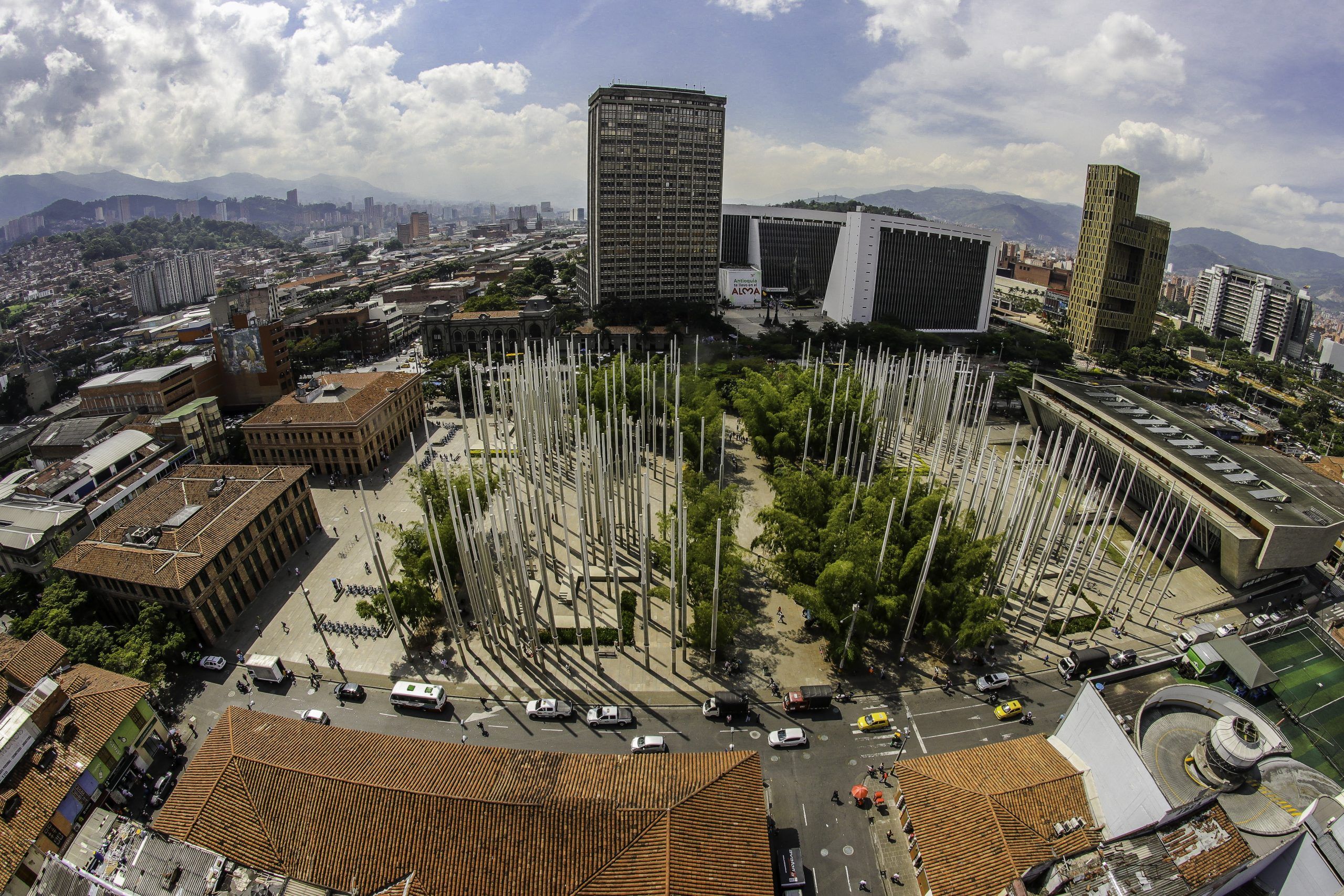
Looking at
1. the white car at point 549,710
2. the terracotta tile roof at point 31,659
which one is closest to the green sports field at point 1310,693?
the white car at point 549,710

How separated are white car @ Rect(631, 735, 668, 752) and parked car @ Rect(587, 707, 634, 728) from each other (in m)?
1.43

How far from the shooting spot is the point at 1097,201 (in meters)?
97.2

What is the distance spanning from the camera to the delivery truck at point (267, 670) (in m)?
33.0

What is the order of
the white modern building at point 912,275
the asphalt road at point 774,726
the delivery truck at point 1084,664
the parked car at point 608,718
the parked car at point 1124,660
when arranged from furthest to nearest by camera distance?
the white modern building at point 912,275 < the parked car at point 1124,660 < the delivery truck at point 1084,664 < the parked car at point 608,718 < the asphalt road at point 774,726

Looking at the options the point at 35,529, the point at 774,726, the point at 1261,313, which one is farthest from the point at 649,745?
the point at 1261,313

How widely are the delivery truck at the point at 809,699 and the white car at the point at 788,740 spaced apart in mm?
1757

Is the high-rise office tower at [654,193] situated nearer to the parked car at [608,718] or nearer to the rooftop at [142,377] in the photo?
the rooftop at [142,377]

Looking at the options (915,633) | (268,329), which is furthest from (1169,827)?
(268,329)

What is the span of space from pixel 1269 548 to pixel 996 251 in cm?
8092

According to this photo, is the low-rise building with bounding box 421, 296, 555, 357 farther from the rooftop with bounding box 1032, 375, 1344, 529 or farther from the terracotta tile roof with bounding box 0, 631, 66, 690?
the rooftop with bounding box 1032, 375, 1344, 529

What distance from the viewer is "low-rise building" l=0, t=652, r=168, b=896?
23625 mm

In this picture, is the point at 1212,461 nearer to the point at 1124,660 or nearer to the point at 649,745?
the point at 1124,660

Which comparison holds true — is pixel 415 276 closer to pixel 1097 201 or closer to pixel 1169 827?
pixel 1097 201

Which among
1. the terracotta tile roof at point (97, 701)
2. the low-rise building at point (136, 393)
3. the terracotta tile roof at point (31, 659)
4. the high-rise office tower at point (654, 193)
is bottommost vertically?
the terracotta tile roof at point (97, 701)
